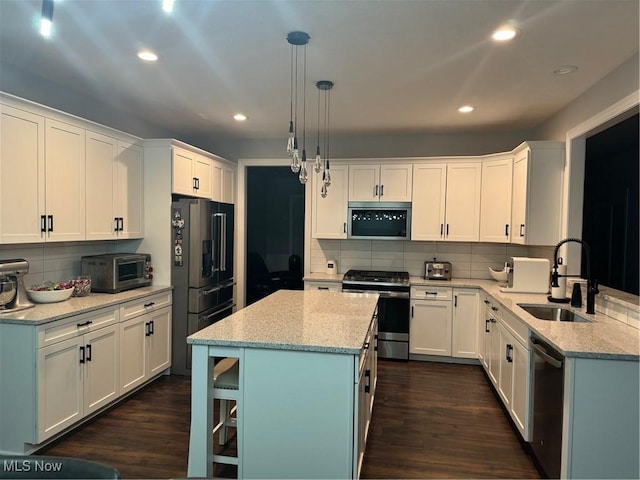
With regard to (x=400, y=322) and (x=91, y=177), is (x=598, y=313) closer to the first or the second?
(x=400, y=322)

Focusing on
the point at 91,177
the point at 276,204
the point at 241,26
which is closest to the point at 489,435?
the point at 241,26

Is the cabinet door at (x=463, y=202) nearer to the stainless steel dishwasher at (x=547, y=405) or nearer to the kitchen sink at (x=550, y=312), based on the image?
the kitchen sink at (x=550, y=312)

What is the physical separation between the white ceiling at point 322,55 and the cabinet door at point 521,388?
1952 millimetres

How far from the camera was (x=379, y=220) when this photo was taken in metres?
4.84

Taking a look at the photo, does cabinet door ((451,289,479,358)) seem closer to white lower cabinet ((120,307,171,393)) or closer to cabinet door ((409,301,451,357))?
cabinet door ((409,301,451,357))

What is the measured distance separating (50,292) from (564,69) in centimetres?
400

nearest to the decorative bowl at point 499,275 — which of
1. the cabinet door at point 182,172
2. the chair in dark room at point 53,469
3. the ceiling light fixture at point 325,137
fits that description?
the ceiling light fixture at point 325,137

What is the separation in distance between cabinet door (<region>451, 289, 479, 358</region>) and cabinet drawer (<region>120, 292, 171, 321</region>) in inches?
118

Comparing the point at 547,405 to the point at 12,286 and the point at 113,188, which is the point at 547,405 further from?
the point at 113,188

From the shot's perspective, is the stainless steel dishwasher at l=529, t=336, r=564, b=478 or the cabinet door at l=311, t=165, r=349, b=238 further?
the cabinet door at l=311, t=165, r=349, b=238

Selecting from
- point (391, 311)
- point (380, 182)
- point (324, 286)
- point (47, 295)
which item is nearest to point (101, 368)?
point (47, 295)

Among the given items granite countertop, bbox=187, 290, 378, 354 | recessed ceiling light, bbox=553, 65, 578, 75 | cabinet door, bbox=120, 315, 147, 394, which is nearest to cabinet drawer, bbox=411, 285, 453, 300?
granite countertop, bbox=187, 290, 378, 354

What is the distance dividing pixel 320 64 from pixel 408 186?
223cm

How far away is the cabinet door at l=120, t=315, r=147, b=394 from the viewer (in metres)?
3.31
